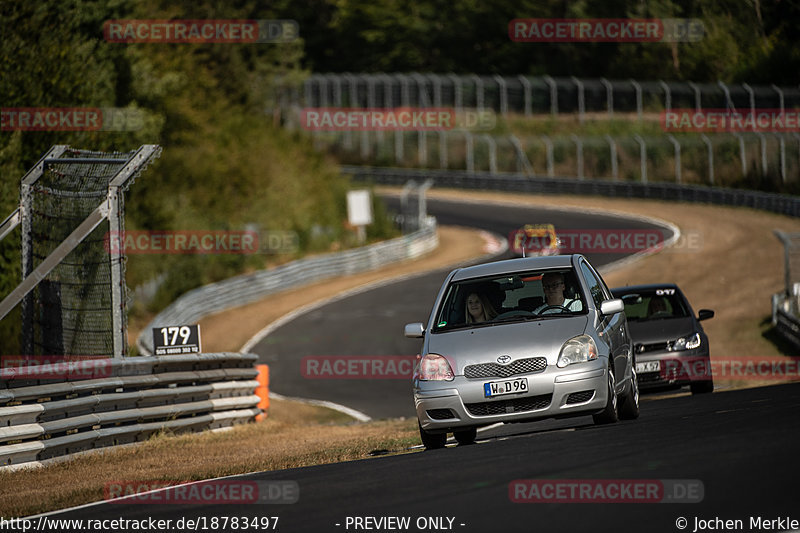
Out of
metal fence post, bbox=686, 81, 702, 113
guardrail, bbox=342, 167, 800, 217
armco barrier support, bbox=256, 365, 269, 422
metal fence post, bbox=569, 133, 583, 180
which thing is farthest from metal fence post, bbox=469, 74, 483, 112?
armco barrier support, bbox=256, 365, 269, 422

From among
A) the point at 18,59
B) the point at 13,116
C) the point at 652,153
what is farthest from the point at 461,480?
the point at 652,153

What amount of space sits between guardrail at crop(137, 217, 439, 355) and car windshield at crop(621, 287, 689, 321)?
477 inches

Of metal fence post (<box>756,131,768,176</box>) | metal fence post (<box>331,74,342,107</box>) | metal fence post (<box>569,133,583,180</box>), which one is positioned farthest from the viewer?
metal fence post (<box>331,74,342,107</box>)

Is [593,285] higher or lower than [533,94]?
lower

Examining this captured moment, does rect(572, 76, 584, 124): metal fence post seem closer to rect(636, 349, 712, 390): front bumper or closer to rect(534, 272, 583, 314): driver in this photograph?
rect(636, 349, 712, 390): front bumper

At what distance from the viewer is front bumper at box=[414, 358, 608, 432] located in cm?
1069

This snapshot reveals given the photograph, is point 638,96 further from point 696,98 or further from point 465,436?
point 465,436

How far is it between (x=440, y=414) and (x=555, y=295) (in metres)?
1.74

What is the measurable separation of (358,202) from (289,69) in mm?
32433

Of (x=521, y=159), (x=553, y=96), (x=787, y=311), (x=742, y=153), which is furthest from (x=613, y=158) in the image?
(x=787, y=311)

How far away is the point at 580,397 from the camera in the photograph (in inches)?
424

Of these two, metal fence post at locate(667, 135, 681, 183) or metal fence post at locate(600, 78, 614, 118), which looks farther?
metal fence post at locate(600, 78, 614, 118)

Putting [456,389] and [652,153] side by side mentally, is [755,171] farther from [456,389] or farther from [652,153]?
[456,389]

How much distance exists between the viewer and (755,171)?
51.4 m
